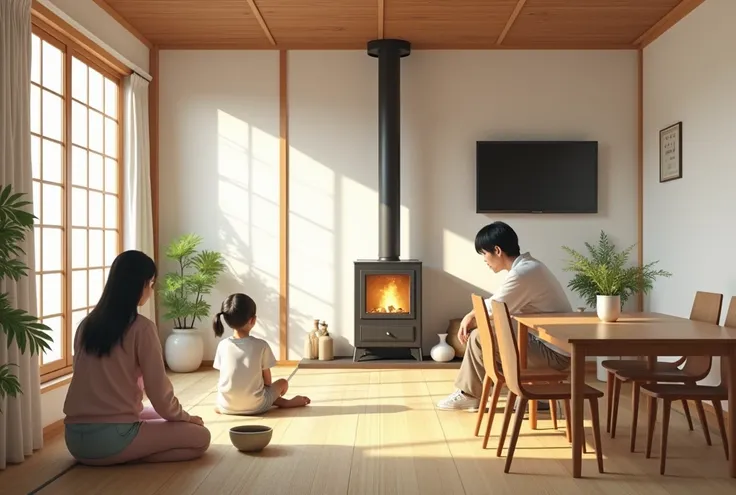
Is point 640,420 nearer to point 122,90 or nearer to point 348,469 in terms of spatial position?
point 348,469

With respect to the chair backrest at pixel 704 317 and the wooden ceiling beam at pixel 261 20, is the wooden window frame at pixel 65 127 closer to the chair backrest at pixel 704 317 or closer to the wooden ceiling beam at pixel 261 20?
the wooden ceiling beam at pixel 261 20

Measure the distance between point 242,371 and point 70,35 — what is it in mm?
2393

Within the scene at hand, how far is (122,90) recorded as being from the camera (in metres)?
6.51

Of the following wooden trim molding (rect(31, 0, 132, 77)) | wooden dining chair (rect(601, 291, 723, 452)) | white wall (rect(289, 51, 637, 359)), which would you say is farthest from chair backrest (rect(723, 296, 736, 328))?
wooden trim molding (rect(31, 0, 132, 77))

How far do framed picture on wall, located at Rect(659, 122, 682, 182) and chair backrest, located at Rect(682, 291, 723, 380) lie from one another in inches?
77.1

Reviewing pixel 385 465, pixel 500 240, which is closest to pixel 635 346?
pixel 385 465

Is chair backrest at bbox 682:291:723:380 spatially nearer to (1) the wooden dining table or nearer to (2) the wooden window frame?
(1) the wooden dining table

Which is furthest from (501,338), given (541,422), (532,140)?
(532,140)

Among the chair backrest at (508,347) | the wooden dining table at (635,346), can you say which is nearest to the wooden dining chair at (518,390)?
the chair backrest at (508,347)

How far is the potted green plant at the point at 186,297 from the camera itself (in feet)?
22.1

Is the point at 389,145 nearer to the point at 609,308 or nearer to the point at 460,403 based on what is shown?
the point at 460,403

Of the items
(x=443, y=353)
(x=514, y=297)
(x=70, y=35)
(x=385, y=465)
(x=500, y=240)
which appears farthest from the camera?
(x=443, y=353)

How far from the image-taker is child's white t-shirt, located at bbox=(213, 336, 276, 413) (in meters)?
4.63

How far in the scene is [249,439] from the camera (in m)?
3.85
